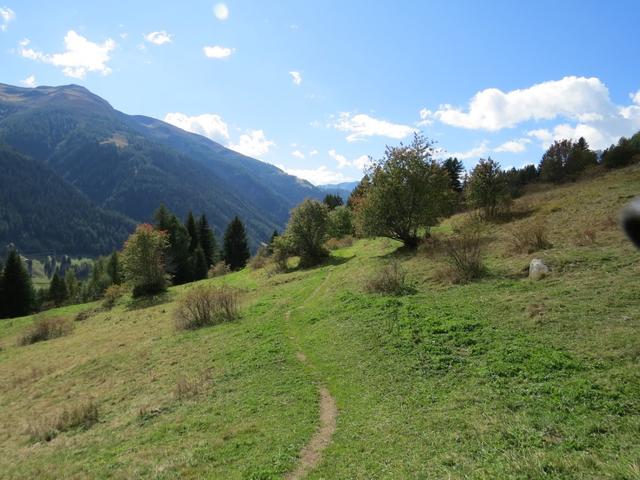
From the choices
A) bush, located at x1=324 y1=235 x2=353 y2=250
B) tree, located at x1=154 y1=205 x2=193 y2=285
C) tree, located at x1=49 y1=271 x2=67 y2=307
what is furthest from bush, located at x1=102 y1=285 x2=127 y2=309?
tree, located at x1=49 y1=271 x2=67 y2=307

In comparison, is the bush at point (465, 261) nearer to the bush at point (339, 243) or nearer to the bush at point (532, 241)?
the bush at point (532, 241)

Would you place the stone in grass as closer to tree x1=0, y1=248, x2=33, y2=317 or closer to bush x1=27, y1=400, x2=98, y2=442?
bush x1=27, y1=400, x2=98, y2=442

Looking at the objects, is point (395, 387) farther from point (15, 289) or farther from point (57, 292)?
point (57, 292)

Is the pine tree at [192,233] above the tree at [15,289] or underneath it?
above

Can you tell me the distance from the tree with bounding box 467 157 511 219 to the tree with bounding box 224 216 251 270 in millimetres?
60317

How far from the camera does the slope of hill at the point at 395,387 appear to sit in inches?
355

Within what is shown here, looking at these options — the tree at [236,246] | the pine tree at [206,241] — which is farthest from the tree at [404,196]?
the pine tree at [206,241]

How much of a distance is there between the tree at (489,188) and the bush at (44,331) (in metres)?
49.3

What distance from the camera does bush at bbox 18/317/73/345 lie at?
43.0m

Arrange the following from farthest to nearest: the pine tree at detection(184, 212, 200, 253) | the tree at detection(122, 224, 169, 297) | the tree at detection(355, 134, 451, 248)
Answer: the pine tree at detection(184, 212, 200, 253)
the tree at detection(122, 224, 169, 297)
the tree at detection(355, 134, 451, 248)

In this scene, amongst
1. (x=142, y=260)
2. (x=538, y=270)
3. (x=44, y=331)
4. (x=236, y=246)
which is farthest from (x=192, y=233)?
(x=538, y=270)

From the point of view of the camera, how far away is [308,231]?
52.2 m

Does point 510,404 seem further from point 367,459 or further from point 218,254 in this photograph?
point 218,254

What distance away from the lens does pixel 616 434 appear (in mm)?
8234
